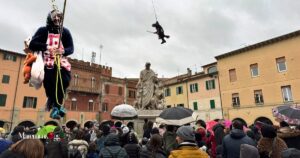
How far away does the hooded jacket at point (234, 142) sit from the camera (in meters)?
4.62

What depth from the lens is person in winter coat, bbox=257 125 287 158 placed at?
4063 millimetres

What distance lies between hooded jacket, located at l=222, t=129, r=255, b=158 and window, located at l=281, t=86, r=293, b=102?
24628 millimetres

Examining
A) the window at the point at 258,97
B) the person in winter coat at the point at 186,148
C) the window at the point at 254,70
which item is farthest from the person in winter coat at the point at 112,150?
the window at the point at 254,70

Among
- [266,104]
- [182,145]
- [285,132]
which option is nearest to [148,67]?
[285,132]

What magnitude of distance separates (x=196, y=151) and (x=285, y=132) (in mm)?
2514

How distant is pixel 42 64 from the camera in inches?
95.4

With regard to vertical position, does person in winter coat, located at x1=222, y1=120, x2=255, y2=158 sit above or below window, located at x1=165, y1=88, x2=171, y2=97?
below

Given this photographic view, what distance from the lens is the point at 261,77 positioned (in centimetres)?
2822

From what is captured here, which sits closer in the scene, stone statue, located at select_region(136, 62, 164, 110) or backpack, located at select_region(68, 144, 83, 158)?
backpack, located at select_region(68, 144, 83, 158)

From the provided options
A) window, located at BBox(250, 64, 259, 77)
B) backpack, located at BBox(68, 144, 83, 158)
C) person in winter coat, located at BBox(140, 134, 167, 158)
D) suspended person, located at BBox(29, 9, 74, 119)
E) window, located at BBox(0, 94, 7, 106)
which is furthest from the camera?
window, located at BBox(250, 64, 259, 77)

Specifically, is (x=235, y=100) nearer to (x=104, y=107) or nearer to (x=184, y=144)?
(x=104, y=107)

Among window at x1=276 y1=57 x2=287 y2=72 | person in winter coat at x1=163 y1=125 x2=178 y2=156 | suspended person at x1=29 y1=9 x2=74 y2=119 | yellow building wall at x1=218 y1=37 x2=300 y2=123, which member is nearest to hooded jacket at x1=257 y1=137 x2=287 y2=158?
person in winter coat at x1=163 y1=125 x2=178 y2=156

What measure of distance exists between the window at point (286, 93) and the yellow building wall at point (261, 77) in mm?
322

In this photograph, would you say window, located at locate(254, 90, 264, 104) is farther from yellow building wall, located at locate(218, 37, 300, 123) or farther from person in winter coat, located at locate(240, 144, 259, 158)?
person in winter coat, located at locate(240, 144, 259, 158)
